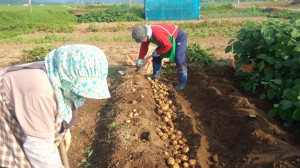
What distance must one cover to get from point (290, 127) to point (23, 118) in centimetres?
326

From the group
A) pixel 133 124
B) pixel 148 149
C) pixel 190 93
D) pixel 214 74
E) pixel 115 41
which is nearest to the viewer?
pixel 148 149

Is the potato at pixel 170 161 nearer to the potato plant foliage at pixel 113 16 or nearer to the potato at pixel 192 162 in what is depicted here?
the potato at pixel 192 162

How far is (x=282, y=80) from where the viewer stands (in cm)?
460

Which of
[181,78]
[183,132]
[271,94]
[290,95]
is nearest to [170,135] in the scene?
[183,132]

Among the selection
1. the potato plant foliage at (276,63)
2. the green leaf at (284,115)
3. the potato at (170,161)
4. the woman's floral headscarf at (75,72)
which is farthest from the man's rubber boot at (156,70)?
the woman's floral headscarf at (75,72)

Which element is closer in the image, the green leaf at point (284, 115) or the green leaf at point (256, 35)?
the green leaf at point (284, 115)

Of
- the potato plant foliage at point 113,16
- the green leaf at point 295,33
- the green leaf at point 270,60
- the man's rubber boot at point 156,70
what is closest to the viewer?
the green leaf at point 295,33

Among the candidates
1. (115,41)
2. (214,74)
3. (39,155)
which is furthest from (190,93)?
(115,41)

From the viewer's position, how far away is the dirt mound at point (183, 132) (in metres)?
3.25

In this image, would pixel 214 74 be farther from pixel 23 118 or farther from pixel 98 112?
pixel 23 118

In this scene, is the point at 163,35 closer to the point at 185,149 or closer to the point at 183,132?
the point at 183,132

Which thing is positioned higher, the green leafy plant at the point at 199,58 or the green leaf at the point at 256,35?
the green leaf at the point at 256,35

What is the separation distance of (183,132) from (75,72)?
7.71 ft

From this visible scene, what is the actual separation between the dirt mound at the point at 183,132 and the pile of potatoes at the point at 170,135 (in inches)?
0.8
